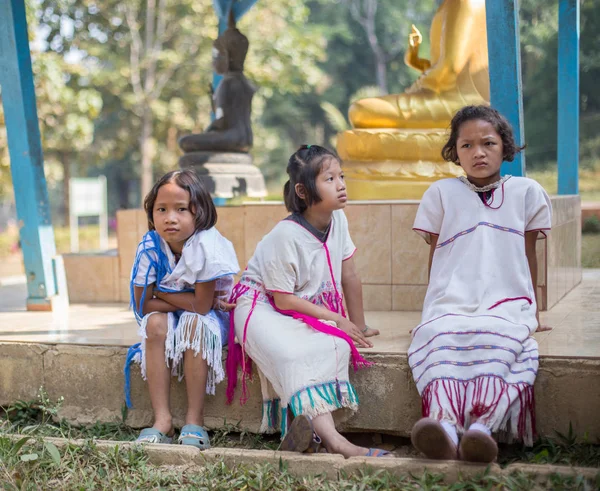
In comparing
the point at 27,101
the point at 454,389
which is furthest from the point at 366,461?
the point at 27,101

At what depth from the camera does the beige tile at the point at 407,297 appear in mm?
4309

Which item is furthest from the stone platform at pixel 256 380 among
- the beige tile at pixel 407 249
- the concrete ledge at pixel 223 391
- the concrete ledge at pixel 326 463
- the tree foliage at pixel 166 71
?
the tree foliage at pixel 166 71

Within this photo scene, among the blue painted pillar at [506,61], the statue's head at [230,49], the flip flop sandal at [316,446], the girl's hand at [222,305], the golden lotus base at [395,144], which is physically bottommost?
the flip flop sandal at [316,446]

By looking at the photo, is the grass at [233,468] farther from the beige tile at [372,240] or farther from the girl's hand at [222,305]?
the beige tile at [372,240]

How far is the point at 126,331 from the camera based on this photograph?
3.86 meters

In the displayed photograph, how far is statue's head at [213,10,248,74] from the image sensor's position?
6336 millimetres

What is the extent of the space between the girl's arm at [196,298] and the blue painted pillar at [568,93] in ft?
12.0

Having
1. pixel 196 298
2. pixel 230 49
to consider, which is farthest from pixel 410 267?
pixel 230 49

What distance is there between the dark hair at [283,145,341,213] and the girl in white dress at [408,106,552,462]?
1.50 feet

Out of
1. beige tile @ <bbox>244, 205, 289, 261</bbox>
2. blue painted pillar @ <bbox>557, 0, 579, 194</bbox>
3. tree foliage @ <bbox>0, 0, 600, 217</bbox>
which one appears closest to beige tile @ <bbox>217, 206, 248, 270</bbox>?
beige tile @ <bbox>244, 205, 289, 261</bbox>

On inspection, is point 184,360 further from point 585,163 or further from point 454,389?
point 585,163

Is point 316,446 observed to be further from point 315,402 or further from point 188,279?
point 188,279

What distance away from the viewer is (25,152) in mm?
4645

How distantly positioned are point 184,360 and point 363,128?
2.88 metres
